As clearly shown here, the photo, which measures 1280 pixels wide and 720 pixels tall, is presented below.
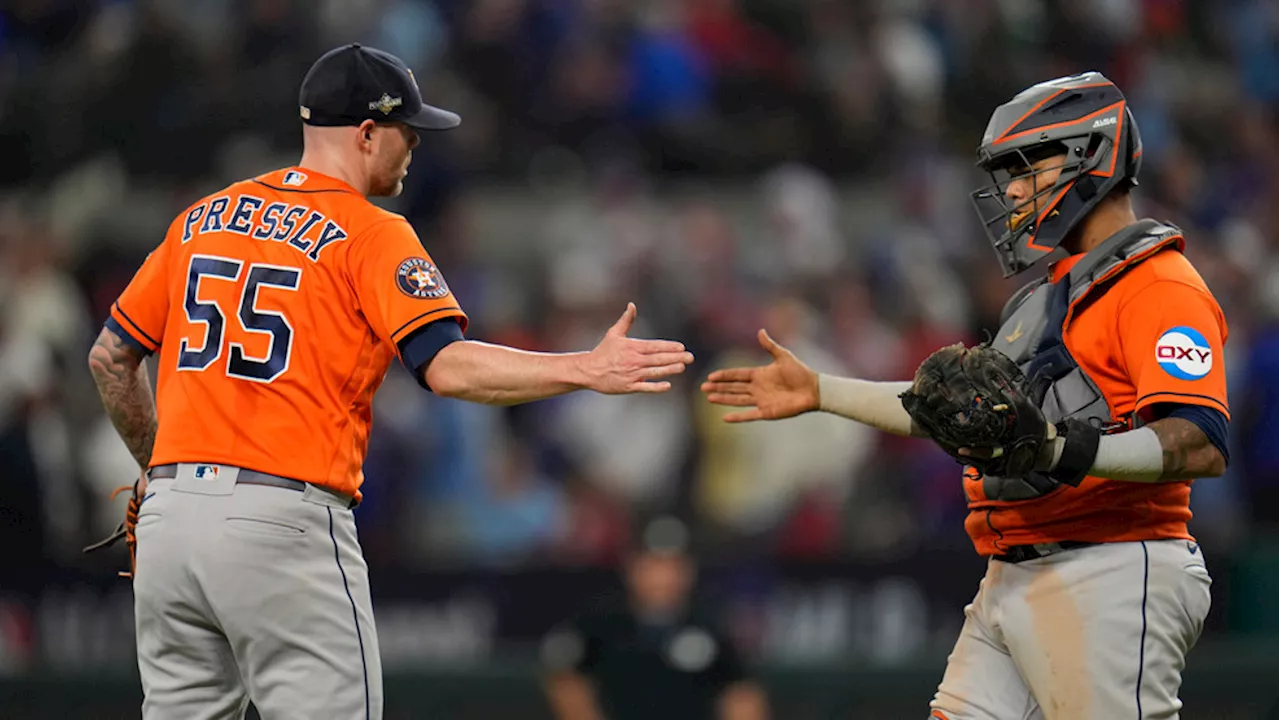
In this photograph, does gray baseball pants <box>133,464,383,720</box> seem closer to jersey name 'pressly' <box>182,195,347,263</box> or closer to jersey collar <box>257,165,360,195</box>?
jersey name 'pressly' <box>182,195,347,263</box>

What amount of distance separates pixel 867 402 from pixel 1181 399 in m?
1.11

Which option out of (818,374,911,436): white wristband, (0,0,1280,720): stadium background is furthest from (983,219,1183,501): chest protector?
(0,0,1280,720): stadium background

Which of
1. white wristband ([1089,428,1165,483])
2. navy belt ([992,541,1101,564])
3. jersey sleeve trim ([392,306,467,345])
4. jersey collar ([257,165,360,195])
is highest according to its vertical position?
jersey collar ([257,165,360,195])

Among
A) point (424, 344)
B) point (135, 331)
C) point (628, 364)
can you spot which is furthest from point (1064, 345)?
point (135, 331)

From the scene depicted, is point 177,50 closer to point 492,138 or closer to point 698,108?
point 492,138

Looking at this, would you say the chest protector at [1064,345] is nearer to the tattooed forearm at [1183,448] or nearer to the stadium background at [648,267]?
the tattooed forearm at [1183,448]

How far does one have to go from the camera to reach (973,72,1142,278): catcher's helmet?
475 centimetres

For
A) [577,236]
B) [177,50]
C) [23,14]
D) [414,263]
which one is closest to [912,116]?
[577,236]

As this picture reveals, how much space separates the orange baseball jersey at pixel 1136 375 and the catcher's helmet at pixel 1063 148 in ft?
0.46

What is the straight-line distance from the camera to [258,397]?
4555mm

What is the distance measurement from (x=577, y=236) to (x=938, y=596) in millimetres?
4171

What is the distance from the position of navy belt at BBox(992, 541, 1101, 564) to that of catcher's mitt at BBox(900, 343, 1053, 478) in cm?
41

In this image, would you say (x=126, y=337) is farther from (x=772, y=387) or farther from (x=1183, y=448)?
(x=1183, y=448)

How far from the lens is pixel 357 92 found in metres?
4.88
